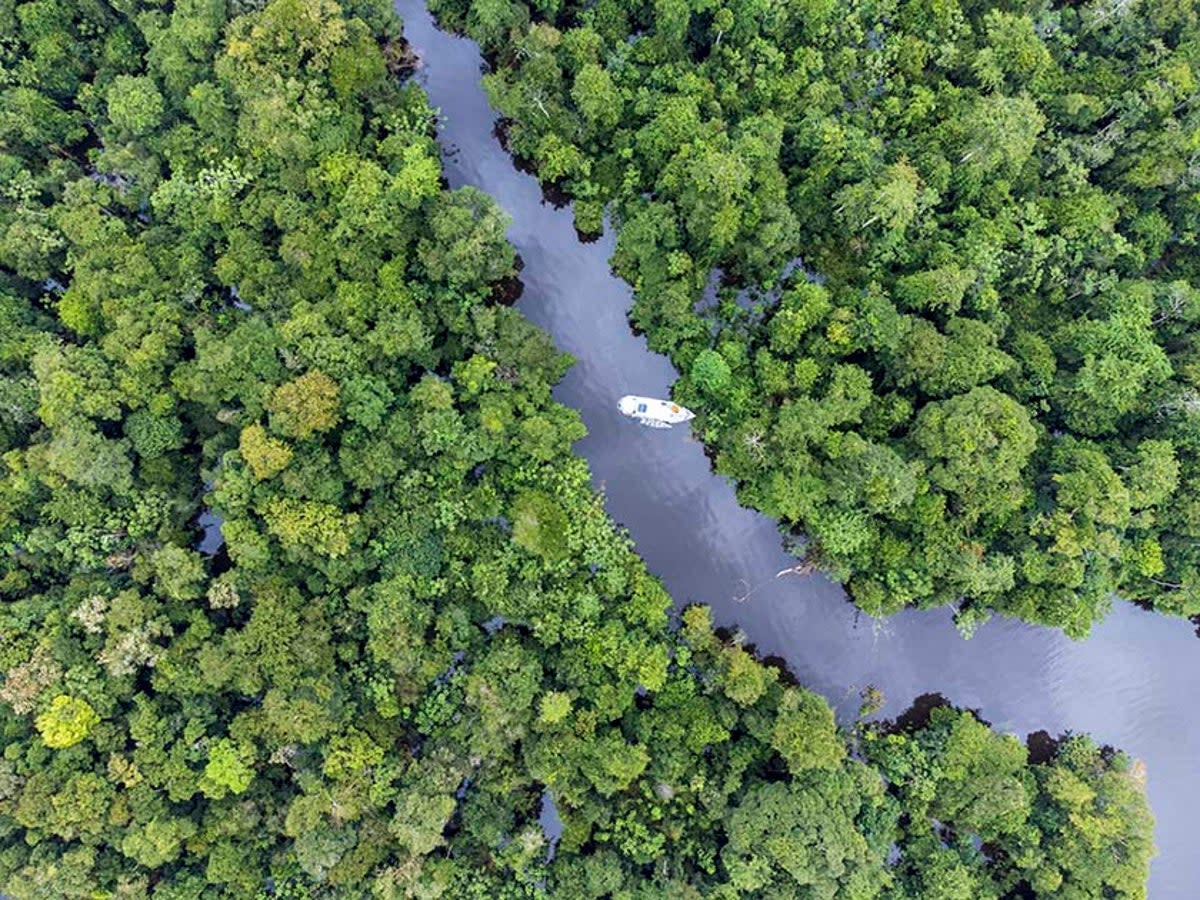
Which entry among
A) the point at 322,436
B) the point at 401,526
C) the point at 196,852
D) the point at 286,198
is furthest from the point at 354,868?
the point at 286,198

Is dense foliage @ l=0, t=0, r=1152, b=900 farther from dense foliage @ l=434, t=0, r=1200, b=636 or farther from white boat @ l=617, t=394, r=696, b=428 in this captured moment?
dense foliage @ l=434, t=0, r=1200, b=636

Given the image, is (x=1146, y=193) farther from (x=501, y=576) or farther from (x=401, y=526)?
(x=401, y=526)

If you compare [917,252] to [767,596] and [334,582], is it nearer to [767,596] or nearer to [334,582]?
[767,596]

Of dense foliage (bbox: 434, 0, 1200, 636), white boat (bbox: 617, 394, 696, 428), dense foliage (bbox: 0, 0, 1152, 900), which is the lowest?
dense foliage (bbox: 0, 0, 1152, 900)

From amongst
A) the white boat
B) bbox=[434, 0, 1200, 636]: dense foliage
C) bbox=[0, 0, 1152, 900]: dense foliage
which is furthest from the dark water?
bbox=[0, 0, 1152, 900]: dense foliage

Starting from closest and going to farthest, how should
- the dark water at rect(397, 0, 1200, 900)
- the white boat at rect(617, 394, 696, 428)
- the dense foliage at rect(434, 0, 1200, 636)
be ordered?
the dense foliage at rect(434, 0, 1200, 636), the white boat at rect(617, 394, 696, 428), the dark water at rect(397, 0, 1200, 900)
